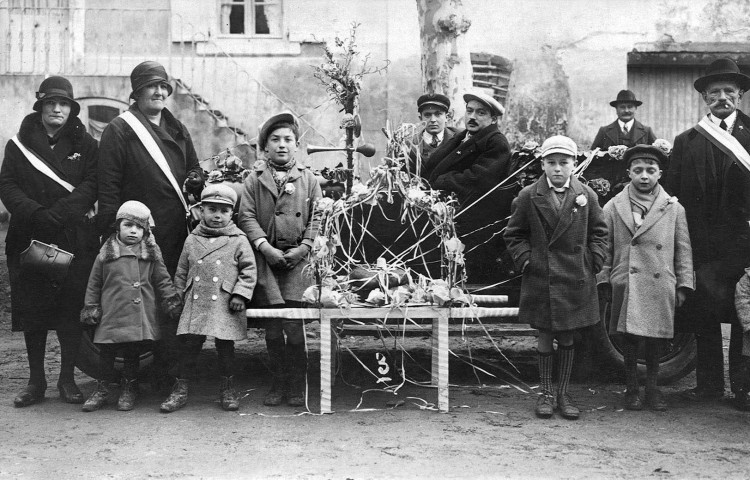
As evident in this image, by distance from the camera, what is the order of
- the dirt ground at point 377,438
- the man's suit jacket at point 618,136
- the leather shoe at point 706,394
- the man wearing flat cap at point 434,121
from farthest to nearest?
the man's suit jacket at point 618,136, the man wearing flat cap at point 434,121, the leather shoe at point 706,394, the dirt ground at point 377,438

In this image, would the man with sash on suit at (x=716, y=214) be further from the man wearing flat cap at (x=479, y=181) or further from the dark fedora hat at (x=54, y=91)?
the dark fedora hat at (x=54, y=91)

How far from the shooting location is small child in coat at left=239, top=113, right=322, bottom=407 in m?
6.09

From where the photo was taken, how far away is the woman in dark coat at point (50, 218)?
6.20 m

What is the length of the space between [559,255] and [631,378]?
39.9 inches

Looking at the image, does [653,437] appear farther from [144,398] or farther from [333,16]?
[333,16]

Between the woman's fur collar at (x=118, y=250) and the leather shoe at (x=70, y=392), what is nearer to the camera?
the woman's fur collar at (x=118, y=250)

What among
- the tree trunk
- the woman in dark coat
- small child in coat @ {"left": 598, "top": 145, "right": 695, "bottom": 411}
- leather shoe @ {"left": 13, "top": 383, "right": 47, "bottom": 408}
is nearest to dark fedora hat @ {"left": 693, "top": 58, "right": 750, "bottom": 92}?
small child in coat @ {"left": 598, "top": 145, "right": 695, "bottom": 411}

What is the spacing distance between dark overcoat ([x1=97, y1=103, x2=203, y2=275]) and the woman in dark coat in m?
0.23

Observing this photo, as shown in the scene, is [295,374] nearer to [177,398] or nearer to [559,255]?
[177,398]

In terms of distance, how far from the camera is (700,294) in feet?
20.3

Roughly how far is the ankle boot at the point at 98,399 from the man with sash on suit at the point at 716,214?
391cm

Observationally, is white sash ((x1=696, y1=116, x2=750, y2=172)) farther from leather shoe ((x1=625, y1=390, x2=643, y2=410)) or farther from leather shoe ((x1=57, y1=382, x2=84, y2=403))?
leather shoe ((x1=57, y1=382, x2=84, y2=403))

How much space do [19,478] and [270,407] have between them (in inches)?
73.9

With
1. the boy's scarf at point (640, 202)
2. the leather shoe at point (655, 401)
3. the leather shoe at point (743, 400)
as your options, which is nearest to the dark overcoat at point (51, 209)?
the boy's scarf at point (640, 202)
